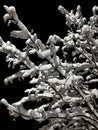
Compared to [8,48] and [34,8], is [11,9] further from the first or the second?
[34,8]

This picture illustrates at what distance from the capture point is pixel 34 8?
8562 millimetres

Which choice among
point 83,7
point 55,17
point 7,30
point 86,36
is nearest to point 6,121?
point 7,30

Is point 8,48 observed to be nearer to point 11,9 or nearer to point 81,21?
point 11,9

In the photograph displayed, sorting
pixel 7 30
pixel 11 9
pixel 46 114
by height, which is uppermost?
pixel 7 30

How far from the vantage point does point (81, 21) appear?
4887 mm

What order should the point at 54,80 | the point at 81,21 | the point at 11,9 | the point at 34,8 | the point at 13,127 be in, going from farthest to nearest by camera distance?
the point at 34,8, the point at 13,127, the point at 81,21, the point at 54,80, the point at 11,9

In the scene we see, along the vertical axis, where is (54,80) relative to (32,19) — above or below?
below

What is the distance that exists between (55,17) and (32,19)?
2.13ft

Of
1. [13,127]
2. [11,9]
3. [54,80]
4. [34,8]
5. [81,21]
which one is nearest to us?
[11,9]

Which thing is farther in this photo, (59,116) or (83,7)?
(83,7)

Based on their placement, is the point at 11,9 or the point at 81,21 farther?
the point at 81,21

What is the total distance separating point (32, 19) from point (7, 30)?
2.52 feet

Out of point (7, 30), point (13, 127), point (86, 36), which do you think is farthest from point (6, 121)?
point (86, 36)

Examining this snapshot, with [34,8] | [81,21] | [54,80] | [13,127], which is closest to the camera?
[54,80]
